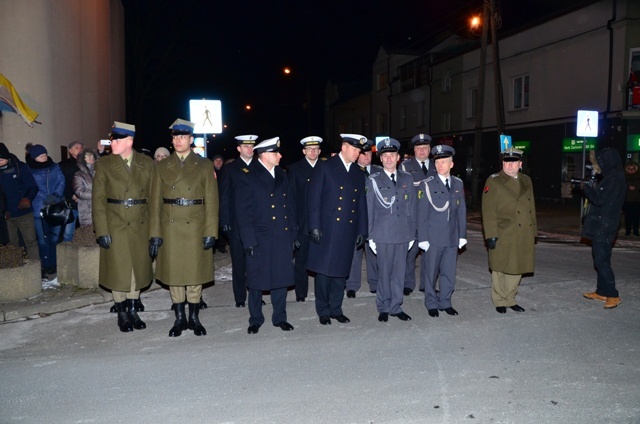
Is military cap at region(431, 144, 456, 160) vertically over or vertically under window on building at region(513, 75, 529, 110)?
under

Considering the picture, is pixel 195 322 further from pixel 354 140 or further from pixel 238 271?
pixel 354 140

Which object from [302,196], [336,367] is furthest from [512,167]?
[336,367]

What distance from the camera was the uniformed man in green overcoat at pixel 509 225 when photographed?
7156 mm

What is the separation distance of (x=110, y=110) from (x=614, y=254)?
1888 centimetres

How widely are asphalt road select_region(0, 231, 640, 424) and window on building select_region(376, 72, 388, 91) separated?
39780 mm

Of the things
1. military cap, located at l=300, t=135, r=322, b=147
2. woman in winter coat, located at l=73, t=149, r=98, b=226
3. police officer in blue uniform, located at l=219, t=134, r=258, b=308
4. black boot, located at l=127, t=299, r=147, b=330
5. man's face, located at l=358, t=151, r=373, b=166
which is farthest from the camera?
woman in winter coat, located at l=73, t=149, r=98, b=226

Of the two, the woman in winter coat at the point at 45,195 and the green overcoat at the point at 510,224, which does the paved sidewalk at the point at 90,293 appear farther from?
the green overcoat at the point at 510,224

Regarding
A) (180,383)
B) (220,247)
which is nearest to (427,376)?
(180,383)

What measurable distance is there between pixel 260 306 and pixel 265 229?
0.91m

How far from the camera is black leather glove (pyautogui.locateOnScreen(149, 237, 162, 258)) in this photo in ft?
20.6

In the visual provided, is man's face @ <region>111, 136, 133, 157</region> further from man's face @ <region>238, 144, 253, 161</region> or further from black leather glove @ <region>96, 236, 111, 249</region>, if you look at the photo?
man's face @ <region>238, 144, 253, 161</region>

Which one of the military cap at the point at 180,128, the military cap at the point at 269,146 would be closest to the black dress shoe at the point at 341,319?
the military cap at the point at 269,146

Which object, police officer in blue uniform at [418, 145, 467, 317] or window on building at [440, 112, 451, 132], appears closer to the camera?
police officer in blue uniform at [418, 145, 467, 317]

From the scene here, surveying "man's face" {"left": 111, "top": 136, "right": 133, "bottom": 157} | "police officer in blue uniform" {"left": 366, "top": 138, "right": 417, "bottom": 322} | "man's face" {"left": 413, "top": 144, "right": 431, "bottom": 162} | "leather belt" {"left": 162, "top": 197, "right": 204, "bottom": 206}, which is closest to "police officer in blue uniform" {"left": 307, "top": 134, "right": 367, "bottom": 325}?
"police officer in blue uniform" {"left": 366, "top": 138, "right": 417, "bottom": 322}
